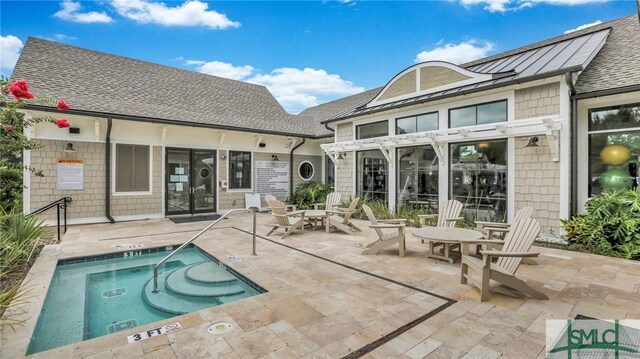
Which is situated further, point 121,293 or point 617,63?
point 617,63

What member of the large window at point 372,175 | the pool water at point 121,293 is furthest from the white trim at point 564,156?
the pool water at point 121,293

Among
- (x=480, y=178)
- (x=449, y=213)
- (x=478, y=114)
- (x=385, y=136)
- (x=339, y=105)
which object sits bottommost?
(x=449, y=213)

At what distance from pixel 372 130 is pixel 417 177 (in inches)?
97.8

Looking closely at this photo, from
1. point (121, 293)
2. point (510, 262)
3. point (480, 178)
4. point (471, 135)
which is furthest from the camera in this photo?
point (480, 178)


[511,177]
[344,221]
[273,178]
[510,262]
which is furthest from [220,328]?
[273,178]

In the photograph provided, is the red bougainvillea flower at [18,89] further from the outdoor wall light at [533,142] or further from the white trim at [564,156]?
the white trim at [564,156]

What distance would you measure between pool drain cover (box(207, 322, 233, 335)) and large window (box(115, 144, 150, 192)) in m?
8.25

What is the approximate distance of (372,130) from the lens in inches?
423

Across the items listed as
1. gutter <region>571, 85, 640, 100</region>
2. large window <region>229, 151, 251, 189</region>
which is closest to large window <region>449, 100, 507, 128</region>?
gutter <region>571, 85, 640, 100</region>

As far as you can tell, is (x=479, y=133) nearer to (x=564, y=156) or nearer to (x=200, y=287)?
(x=564, y=156)

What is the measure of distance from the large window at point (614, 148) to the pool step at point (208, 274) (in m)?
8.05

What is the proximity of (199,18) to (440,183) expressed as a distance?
11.7 metres

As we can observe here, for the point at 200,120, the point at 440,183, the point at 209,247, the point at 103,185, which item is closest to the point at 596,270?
the point at 440,183

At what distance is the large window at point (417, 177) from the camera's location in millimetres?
8883
